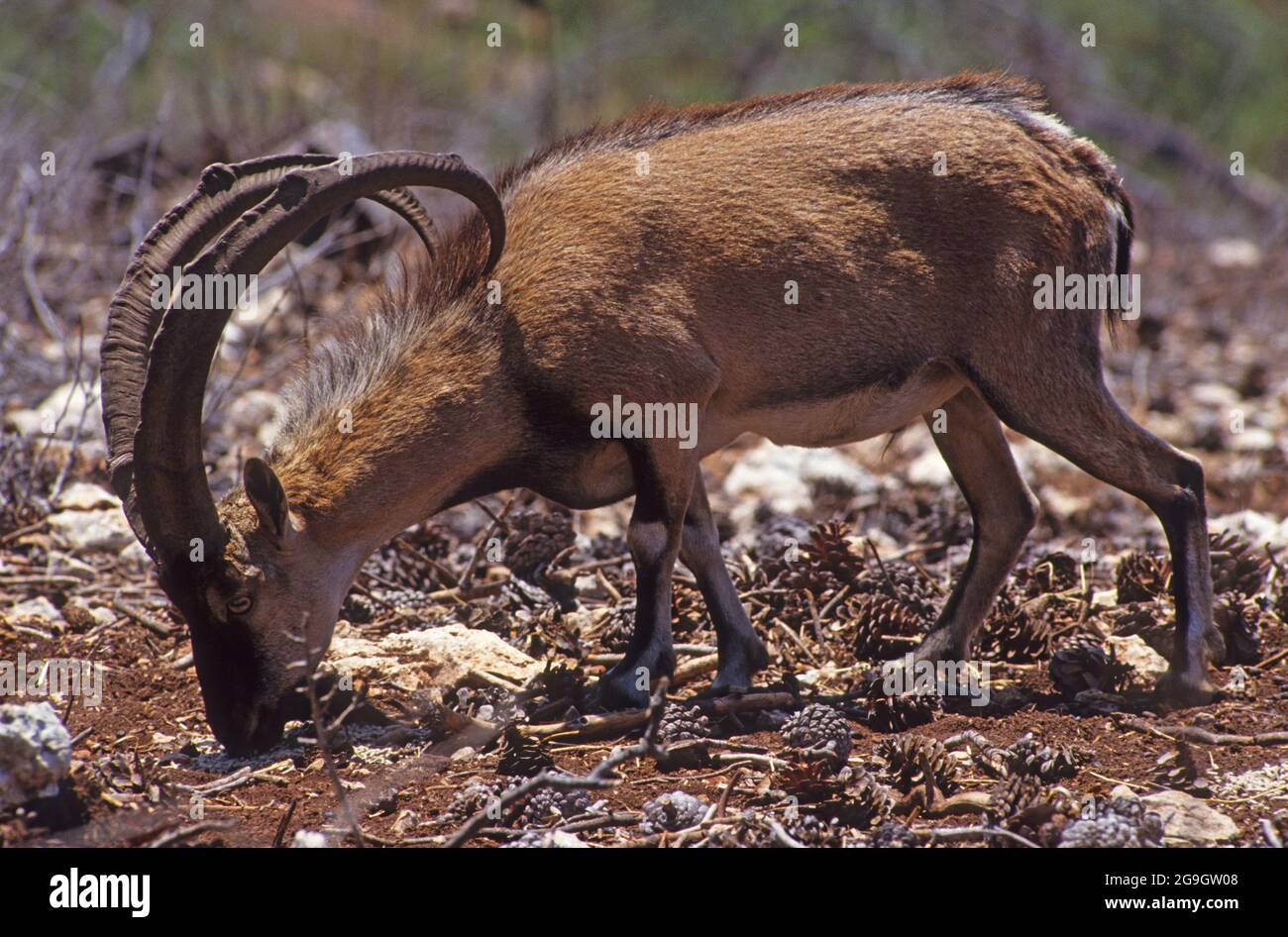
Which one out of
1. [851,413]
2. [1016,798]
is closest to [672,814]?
[1016,798]

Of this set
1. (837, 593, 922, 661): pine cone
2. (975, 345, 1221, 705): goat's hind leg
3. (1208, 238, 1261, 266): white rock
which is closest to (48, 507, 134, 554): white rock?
Result: (837, 593, 922, 661): pine cone

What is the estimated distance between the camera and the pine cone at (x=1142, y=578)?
6797 mm

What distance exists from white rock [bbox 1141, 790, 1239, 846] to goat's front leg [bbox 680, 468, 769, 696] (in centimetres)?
177

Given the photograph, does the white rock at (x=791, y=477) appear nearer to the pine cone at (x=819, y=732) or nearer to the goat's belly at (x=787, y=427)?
the goat's belly at (x=787, y=427)

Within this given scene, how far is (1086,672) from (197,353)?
3.75 m

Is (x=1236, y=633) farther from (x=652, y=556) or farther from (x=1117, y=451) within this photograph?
(x=652, y=556)

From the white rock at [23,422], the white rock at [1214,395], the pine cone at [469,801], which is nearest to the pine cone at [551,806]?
the pine cone at [469,801]

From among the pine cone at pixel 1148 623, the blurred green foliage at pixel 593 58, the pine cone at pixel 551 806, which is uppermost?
the blurred green foliage at pixel 593 58

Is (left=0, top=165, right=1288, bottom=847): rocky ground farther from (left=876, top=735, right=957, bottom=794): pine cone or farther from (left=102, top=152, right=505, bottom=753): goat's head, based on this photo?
(left=102, top=152, right=505, bottom=753): goat's head

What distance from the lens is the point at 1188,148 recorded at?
15.9 m

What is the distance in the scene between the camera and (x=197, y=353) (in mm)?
4902

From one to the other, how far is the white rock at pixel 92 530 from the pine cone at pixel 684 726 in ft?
10.9

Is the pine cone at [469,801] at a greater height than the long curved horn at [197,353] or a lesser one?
lesser

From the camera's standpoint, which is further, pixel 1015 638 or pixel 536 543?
pixel 536 543
